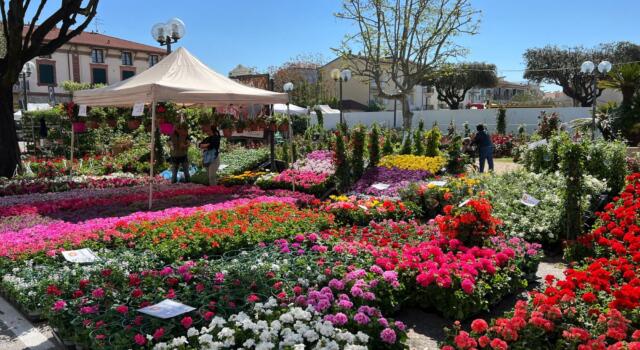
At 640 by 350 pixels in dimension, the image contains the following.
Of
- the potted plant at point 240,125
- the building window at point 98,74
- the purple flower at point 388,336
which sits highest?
the building window at point 98,74

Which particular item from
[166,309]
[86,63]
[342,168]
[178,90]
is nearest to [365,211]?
[342,168]

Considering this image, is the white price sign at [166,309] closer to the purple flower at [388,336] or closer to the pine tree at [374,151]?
the purple flower at [388,336]

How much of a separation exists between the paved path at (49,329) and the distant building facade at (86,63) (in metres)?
46.3

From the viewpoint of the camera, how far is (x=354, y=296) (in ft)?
14.1

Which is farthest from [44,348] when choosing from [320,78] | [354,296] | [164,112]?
[320,78]

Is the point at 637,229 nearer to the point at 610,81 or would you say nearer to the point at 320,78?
the point at 610,81

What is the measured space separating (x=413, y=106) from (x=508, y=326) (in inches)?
2040

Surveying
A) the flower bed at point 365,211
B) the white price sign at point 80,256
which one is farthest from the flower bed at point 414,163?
the white price sign at point 80,256

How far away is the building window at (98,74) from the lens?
169 feet

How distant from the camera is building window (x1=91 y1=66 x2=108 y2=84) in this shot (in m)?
51.5

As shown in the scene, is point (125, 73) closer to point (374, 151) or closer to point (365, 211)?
point (374, 151)

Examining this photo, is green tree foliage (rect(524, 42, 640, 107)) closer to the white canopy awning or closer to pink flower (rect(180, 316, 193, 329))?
the white canopy awning

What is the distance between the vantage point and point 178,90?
927 cm

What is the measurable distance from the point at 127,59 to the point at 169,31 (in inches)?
1856
